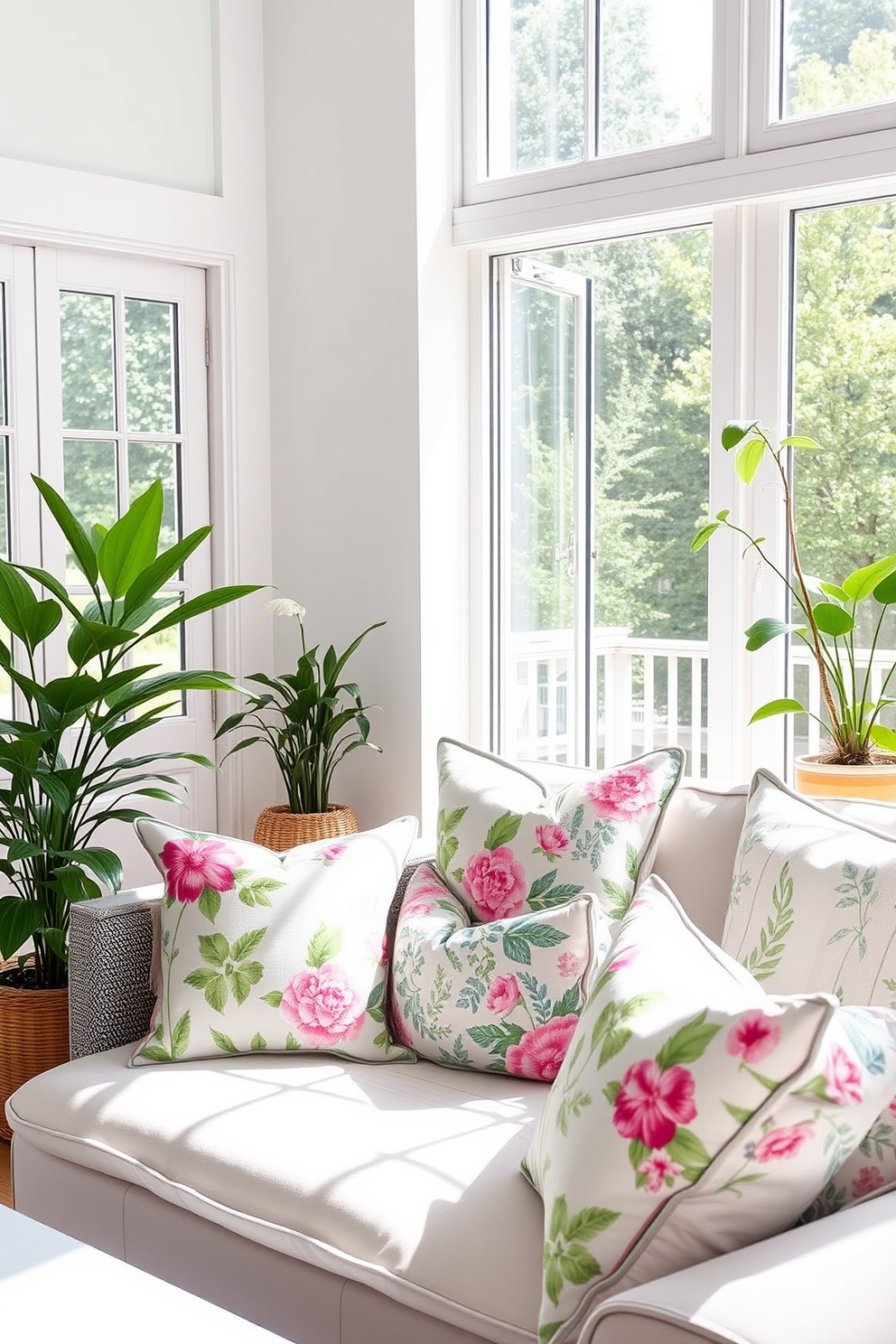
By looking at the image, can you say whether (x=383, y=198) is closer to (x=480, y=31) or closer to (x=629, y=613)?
(x=480, y=31)

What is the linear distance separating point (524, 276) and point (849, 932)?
2.53 meters

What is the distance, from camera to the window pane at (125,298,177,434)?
13.0ft

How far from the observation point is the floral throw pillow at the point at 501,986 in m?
2.04

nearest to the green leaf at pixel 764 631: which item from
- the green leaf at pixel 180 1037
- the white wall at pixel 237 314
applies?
the green leaf at pixel 180 1037

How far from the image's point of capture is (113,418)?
3.94 m

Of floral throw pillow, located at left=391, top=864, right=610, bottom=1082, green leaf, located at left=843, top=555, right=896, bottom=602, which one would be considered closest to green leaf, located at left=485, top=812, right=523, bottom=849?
floral throw pillow, located at left=391, top=864, right=610, bottom=1082

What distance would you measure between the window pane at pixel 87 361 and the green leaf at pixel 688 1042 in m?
3.01

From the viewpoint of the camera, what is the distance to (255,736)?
4094 millimetres

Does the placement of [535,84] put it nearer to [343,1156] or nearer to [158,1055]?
[158,1055]

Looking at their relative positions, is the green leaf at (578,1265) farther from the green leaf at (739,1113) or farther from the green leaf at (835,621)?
the green leaf at (835,621)

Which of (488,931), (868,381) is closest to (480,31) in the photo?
(868,381)

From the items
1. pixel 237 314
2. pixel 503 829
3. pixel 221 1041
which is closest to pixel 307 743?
pixel 237 314

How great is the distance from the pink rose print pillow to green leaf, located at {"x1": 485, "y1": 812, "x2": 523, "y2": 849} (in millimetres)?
835

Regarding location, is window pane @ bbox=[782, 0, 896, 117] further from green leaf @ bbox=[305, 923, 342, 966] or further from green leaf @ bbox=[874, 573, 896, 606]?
green leaf @ bbox=[305, 923, 342, 966]
